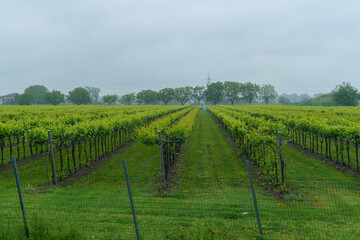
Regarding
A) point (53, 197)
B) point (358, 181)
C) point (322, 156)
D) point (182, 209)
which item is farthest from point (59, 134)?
point (322, 156)

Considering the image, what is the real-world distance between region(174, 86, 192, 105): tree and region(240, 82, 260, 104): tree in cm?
3133

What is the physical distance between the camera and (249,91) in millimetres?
138000

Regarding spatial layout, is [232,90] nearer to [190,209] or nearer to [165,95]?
[165,95]

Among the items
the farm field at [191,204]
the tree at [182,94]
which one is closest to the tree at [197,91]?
the tree at [182,94]


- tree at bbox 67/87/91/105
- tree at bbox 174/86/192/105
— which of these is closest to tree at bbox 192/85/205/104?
tree at bbox 174/86/192/105

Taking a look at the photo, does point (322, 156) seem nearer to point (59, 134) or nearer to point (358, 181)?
point (358, 181)

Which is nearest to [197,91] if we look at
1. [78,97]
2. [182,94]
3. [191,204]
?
[182,94]

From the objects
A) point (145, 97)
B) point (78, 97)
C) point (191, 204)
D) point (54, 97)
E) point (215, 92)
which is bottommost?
point (191, 204)

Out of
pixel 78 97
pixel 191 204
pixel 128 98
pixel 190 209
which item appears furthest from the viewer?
pixel 128 98

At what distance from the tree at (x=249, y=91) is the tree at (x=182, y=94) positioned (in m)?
31.3

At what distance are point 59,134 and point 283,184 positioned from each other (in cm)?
1017

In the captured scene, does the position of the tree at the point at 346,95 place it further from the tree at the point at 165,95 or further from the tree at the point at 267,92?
the tree at the point at 165,95

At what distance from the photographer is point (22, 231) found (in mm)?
5473

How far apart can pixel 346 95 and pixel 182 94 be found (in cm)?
8604
